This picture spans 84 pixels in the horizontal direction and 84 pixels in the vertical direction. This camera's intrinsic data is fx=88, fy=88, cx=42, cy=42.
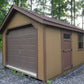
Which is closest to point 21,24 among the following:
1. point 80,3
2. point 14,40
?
point 14,40

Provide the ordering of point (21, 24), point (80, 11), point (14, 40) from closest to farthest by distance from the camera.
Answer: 1. point (21, 24)
2. point (14, 40)
3. point (80, 11)

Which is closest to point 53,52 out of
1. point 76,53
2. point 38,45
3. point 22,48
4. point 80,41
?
point 38,45

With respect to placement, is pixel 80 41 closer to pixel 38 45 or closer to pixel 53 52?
pixel 53 52

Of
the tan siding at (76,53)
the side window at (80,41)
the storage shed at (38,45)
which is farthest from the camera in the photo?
the side window at (80,41)

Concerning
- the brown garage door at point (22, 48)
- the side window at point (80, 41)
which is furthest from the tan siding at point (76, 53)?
the brown garage door at point (22, 48)

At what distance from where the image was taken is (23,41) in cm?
482

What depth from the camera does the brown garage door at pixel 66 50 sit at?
184 inches

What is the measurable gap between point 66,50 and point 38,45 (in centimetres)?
186

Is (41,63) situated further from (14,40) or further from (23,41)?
(14,40)

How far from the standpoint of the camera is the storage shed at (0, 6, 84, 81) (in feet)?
12.2

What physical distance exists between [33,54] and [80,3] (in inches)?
764

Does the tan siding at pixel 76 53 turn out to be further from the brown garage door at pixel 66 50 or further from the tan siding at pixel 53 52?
the tan siding at pixel 53 52

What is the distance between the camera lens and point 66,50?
4.85m

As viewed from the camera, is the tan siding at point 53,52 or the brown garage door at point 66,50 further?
the brown garage door at point 66,50
